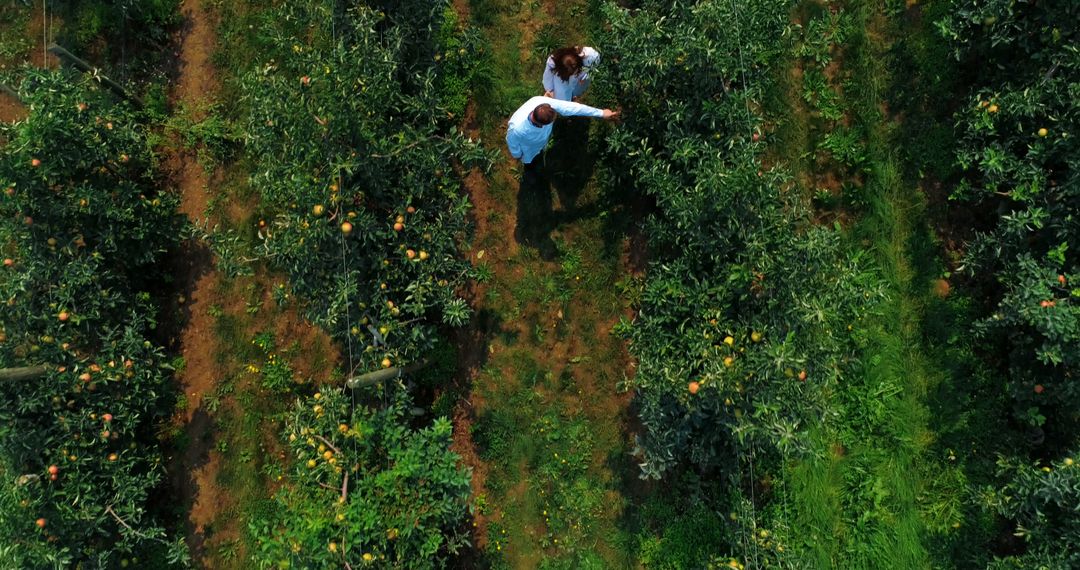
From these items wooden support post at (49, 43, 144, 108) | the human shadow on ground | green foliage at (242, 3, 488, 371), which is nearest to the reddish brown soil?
wooden support post at (49, 43, 144, 108)

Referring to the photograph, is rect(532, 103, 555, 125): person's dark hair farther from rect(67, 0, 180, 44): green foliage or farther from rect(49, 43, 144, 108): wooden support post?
rect(67, 0, 180, 44): green foliage

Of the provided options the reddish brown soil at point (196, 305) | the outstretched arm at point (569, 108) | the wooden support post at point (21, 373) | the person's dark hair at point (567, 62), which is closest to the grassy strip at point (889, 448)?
the outstretched arm at point (569, 108)

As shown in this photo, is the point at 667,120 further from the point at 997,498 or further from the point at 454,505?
the point at 997,498

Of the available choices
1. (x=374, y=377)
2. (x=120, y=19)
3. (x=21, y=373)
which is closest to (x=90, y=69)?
(x=120, y=19)

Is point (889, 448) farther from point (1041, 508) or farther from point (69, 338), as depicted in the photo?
point (69, 338)

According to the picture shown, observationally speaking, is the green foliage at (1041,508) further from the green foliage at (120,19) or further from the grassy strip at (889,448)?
the green foliage at (120,19)

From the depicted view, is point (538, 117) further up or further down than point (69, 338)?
further up
